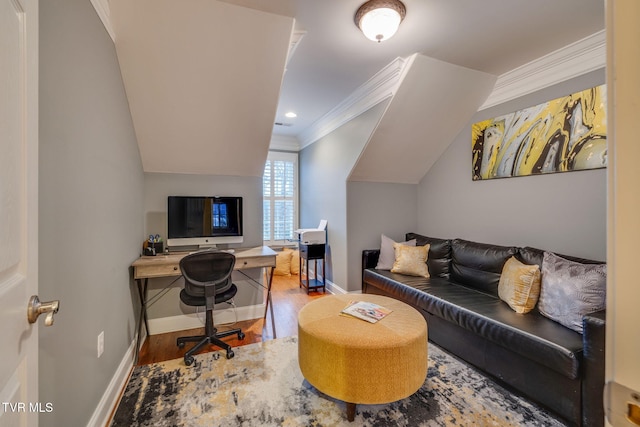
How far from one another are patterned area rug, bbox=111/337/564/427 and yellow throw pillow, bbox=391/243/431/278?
108 centimetres

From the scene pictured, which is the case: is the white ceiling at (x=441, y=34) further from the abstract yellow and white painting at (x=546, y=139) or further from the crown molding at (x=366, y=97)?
the abstract yellow and white painting at (x=546, y=139)

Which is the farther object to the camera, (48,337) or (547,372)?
(547,372)

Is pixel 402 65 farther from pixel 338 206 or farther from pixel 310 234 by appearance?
pixel 310 234

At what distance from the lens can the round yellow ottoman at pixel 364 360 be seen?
148 centimetres

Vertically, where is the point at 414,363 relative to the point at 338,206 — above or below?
below

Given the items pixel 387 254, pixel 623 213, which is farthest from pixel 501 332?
pixel 623 213

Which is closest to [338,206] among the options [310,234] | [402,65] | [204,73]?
[310,234]

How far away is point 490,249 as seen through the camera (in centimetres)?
269

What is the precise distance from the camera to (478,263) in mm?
2729

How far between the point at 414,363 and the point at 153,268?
2131 millimetres

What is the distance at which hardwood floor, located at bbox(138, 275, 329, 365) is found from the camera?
233cm

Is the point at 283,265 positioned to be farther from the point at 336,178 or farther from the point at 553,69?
the point at 553,69

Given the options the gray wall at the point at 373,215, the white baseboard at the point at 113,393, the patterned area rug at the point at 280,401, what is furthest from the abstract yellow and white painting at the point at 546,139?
the white baseboard at the point at 113,393
